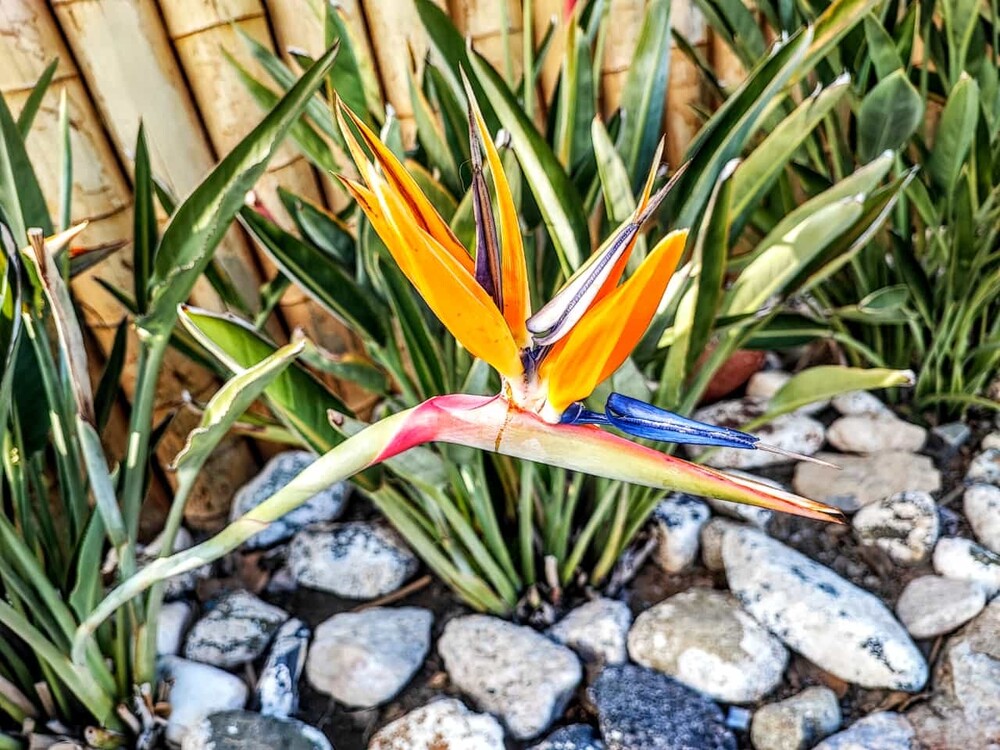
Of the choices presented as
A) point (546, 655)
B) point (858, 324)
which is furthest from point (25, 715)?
point (858, 324)

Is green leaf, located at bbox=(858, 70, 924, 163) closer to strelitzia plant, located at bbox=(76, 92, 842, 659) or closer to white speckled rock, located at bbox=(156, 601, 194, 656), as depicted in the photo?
strelitzia plant, located at bbox=(76, 92, 842, 659)

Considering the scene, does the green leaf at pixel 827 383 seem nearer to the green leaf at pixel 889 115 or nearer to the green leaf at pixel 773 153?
the green leaf at pixel 773 153

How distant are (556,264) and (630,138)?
0.15 m

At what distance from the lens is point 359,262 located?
821 mm

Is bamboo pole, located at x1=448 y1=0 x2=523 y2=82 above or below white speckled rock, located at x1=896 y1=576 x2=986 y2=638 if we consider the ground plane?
above

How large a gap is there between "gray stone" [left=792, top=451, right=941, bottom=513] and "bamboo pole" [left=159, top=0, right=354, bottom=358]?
69cm

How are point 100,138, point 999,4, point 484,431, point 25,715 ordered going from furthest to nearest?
point 999,4 → point 100,138 → point 25,715 → point 484,431

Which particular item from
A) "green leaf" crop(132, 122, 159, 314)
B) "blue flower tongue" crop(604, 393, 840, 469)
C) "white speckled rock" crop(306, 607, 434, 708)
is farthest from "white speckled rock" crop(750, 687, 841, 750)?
"green leaf" crop(132, 122, 159, 314)

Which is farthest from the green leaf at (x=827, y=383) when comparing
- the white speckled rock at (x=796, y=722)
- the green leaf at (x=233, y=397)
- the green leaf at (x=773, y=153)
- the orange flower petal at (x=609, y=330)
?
the green leaf at (x=233, y=397)

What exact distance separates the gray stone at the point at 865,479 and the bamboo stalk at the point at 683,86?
0.46 m

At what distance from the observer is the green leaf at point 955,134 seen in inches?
34.0

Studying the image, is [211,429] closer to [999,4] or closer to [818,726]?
[818,726]

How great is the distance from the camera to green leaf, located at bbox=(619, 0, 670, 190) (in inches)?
32.0

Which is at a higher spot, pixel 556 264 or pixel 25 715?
pixel 556 264
